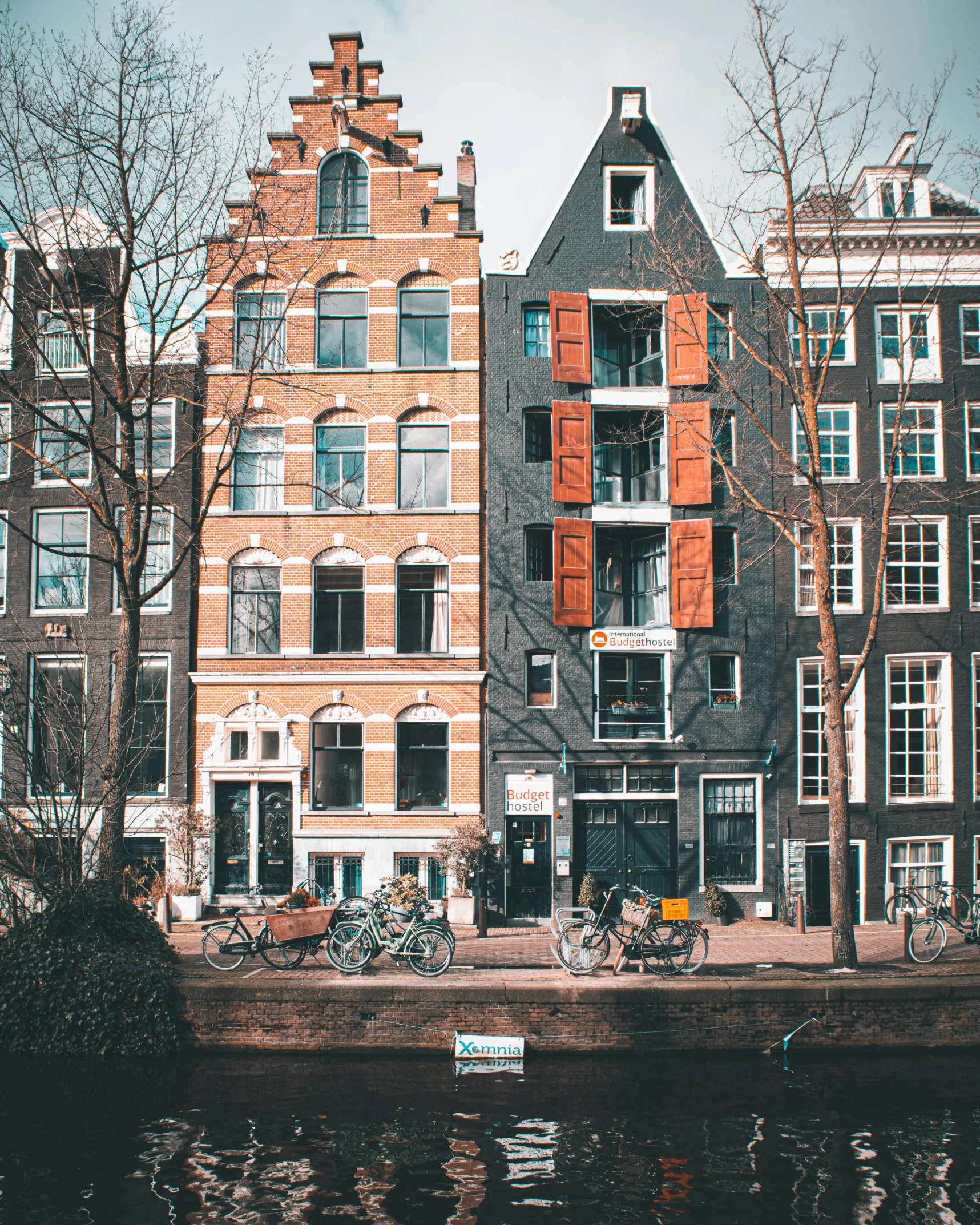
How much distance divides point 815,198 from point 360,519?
1145cm

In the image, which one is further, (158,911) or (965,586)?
(965,586)

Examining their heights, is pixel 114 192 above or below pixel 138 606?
above

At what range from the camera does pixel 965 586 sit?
1986cm

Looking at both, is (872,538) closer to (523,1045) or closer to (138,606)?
(523,1045)

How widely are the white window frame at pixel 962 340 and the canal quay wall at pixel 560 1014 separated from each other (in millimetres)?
14930

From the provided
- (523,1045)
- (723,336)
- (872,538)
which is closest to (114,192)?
(723,336)

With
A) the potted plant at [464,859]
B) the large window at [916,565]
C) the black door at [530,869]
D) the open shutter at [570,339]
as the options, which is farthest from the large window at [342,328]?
the large window at [916,565]

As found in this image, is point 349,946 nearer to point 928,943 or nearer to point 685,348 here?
point 928,943

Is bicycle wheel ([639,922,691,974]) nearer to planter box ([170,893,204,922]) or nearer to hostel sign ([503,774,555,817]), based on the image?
hostel sign ([503,774,555,817])

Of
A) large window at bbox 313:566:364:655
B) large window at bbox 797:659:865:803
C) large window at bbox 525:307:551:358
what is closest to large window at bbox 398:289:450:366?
large window at bbox 525:307:551:358

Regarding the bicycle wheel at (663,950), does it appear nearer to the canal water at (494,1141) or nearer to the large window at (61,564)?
the canal water at (494,1141)

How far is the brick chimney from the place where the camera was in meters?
21.0

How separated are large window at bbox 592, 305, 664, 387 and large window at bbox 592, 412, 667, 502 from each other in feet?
2.95

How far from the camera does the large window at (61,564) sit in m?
20.5
